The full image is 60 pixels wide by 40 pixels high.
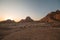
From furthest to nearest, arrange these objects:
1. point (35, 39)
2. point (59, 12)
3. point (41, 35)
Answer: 1. point (59, 12)
2. point (41, 35)
3. point (35, 39)

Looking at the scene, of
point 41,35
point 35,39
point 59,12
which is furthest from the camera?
point 59,12

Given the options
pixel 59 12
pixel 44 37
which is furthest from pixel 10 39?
pixel 59 12

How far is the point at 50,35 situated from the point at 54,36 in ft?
1.55

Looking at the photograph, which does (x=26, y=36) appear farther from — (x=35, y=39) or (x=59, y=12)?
(x=59, y=12)

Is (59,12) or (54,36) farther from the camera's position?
(59,12)

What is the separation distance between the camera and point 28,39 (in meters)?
14.0

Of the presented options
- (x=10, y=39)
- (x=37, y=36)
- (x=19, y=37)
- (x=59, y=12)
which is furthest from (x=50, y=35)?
(x=59, y=12)

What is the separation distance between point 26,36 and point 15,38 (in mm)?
1268

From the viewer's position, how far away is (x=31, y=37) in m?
14.5

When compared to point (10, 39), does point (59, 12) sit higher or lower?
higher

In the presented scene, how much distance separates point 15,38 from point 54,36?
14.0 ft

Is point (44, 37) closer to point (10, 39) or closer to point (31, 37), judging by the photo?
point (31, 37)

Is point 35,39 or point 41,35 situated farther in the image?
point 41,35

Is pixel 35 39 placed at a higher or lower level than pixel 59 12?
lower
